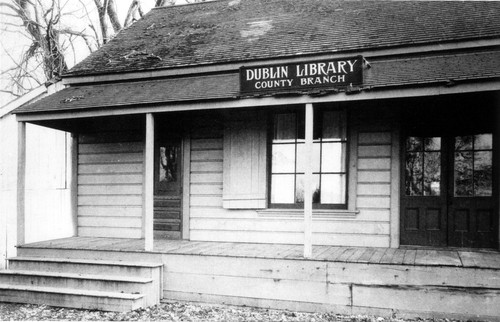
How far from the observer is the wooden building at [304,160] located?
5.78 m

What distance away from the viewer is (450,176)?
6805 mm

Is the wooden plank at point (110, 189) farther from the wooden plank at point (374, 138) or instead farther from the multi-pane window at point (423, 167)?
the multi-pane window at point (423, 167)

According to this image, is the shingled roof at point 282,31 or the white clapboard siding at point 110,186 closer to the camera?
the shingled roof at point 282,31

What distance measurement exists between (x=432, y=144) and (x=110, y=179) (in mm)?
5823

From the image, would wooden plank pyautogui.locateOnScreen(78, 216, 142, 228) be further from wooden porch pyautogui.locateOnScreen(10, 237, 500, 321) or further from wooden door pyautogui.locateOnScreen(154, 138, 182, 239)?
wooden porch pyautogui.locateOnScreen(10, 237, 500, 321)

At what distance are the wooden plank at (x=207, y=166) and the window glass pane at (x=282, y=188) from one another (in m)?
1.01

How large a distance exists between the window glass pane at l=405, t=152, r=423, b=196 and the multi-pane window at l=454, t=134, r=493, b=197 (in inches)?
20.4

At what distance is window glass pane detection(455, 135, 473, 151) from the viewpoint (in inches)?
267

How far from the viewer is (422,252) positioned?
20.6 ft

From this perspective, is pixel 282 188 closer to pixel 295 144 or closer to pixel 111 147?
pixel 295 144

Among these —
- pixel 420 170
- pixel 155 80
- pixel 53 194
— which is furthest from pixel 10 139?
pixel 420 170

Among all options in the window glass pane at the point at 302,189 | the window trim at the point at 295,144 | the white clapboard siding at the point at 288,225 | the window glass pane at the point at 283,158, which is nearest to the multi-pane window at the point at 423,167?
the white clapboard siding at the point at 288,225

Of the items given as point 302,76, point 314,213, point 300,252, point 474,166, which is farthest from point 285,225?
point 474,166

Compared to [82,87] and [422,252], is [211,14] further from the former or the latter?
[422,252]
